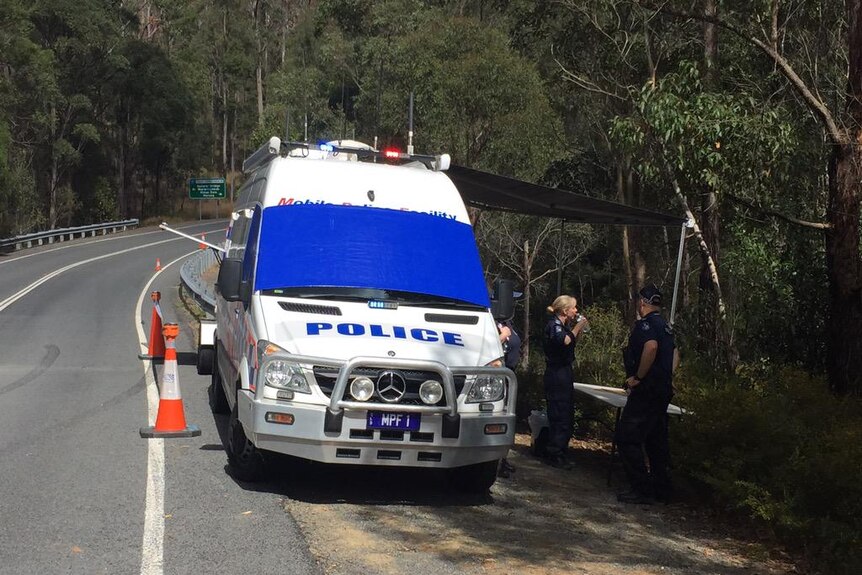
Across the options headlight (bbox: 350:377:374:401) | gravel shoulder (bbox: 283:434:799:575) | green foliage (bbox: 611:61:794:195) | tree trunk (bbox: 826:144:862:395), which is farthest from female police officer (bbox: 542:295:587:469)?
green foliage (bbox: 611:61:794:195)

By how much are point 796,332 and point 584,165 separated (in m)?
19.7

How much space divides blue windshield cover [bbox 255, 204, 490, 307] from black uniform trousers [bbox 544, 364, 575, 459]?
1.52 metres

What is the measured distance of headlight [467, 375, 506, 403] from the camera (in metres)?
7.55

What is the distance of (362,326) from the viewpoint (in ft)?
24.8

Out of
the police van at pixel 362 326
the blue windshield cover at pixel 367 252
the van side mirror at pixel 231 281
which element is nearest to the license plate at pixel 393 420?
the police van at pixel 362 326

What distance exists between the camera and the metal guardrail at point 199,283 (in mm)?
19827

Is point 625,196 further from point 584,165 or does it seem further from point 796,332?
point 796,332

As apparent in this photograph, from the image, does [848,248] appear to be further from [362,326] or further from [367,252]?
[362,326]

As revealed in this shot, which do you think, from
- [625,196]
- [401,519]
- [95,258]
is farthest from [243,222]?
[95,258]

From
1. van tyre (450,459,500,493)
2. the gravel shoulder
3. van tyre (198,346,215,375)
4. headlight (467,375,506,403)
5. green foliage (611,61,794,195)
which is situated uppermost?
green foliage (611,61,794,195)

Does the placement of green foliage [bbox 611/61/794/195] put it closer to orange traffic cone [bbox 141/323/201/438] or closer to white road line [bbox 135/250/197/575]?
orange traffic cone [bbox 141/323/201/438]

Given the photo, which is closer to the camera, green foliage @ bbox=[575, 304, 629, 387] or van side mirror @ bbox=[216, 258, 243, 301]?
van side mirror @ bbox=[216, 258, 243, 301]

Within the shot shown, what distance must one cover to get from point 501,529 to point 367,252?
249 centimetres

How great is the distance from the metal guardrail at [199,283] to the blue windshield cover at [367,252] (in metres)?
10.7
